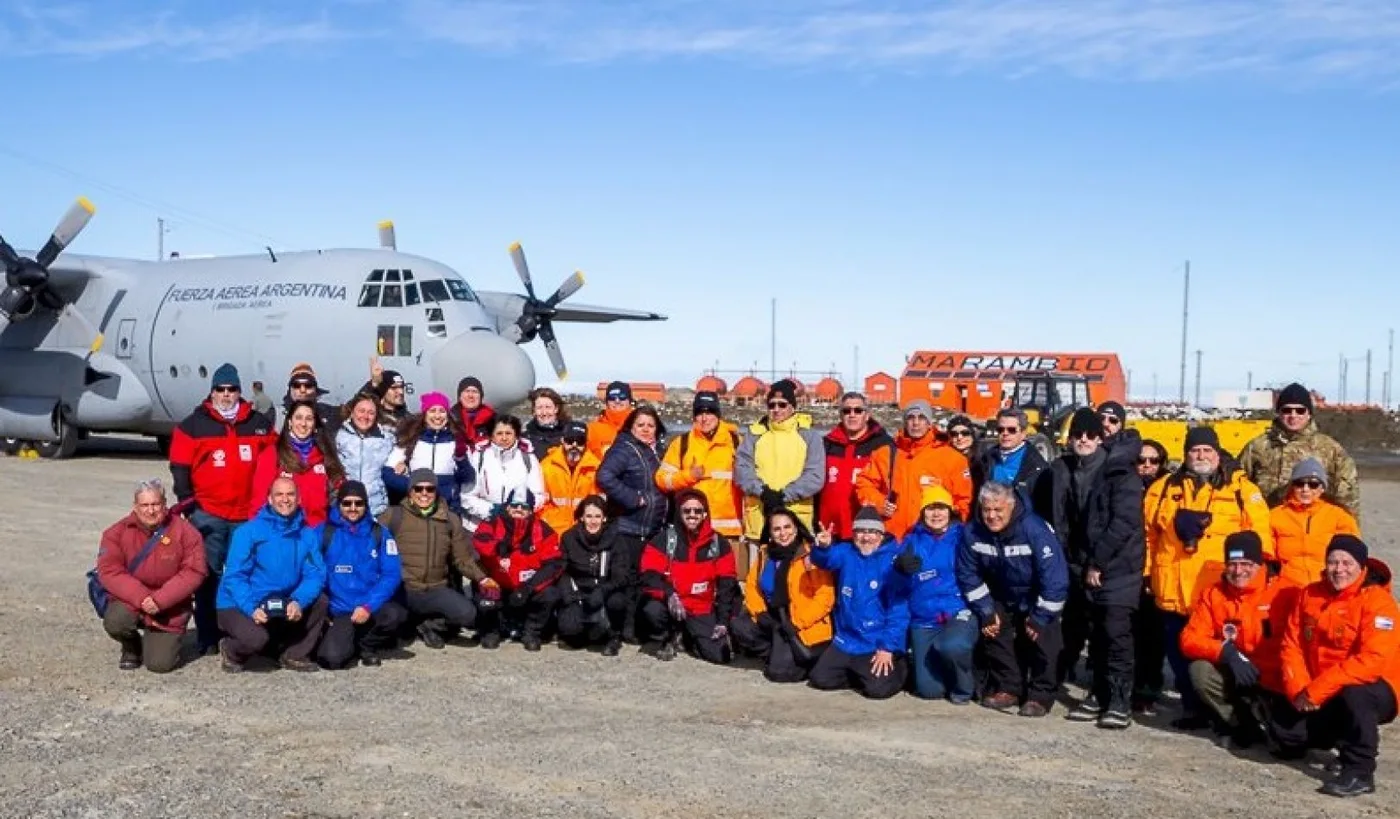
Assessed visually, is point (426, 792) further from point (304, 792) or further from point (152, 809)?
point (152, 809)

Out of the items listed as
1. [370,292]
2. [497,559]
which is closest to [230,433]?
[497,559]

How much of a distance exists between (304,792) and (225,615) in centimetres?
270

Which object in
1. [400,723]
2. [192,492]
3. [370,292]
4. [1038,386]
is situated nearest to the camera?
[400,723]

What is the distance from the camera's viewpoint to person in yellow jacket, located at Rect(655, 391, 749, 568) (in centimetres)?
902

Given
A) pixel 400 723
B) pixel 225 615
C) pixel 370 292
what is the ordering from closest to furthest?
pixel 400 723, pixel 225 615, pixel 370 292

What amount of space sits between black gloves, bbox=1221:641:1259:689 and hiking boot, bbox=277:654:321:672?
521 centimetres

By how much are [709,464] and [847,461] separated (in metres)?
0.95

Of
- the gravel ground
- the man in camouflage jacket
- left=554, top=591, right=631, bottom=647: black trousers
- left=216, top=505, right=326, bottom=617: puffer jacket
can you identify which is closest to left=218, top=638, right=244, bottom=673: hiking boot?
the gravel ground

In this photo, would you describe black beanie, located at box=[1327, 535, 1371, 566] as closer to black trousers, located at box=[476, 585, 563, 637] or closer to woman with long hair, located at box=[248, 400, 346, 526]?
black trousers, located at box=[476, 585, 563, 637]

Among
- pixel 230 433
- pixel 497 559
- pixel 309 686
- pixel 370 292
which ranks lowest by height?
pixel 309 686

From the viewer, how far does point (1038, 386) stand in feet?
80.6

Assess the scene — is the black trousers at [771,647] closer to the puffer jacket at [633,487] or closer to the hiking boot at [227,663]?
the puffer jacket at [633,487]

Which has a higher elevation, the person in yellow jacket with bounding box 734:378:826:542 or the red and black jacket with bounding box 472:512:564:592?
the person in yellow jacket with bounding box 734:378:826:542

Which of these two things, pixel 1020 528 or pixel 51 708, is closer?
pixel 51 708
